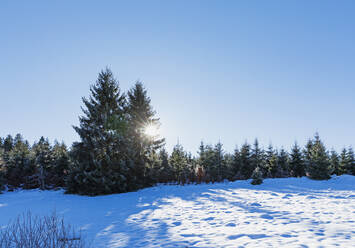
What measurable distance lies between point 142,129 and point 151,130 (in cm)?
160


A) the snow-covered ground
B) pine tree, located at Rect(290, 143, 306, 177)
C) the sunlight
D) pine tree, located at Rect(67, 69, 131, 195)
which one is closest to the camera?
the snow-covered ground

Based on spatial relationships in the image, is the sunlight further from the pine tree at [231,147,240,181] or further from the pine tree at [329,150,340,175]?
the pine tree at [329,150,340,175]

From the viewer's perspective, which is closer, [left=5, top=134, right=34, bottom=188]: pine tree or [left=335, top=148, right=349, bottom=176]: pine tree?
[left=5, top=134, right=34, bottom=188]: pine tree

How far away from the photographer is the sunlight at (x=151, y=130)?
20686 millimetres

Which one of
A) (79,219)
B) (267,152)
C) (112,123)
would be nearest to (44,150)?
(112,123)

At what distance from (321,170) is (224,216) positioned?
1627 centimetres

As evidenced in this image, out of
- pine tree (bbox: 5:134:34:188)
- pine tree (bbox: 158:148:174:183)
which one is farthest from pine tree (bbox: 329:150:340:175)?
pine tree (bbox: 5:134:34:188)

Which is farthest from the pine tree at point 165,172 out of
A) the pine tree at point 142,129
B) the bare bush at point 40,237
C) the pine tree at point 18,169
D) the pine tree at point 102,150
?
the bare bush at point 40,237

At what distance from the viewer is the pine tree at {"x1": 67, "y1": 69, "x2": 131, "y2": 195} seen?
605 inches

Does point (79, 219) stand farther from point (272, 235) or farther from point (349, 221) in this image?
point (349, 221)

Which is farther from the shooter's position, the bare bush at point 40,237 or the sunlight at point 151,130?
the sunlight at point 151,130

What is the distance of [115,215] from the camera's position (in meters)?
8.77

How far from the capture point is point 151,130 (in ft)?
71.5

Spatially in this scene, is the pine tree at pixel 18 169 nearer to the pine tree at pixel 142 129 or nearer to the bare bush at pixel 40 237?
the pine tree at pixel 142 129
